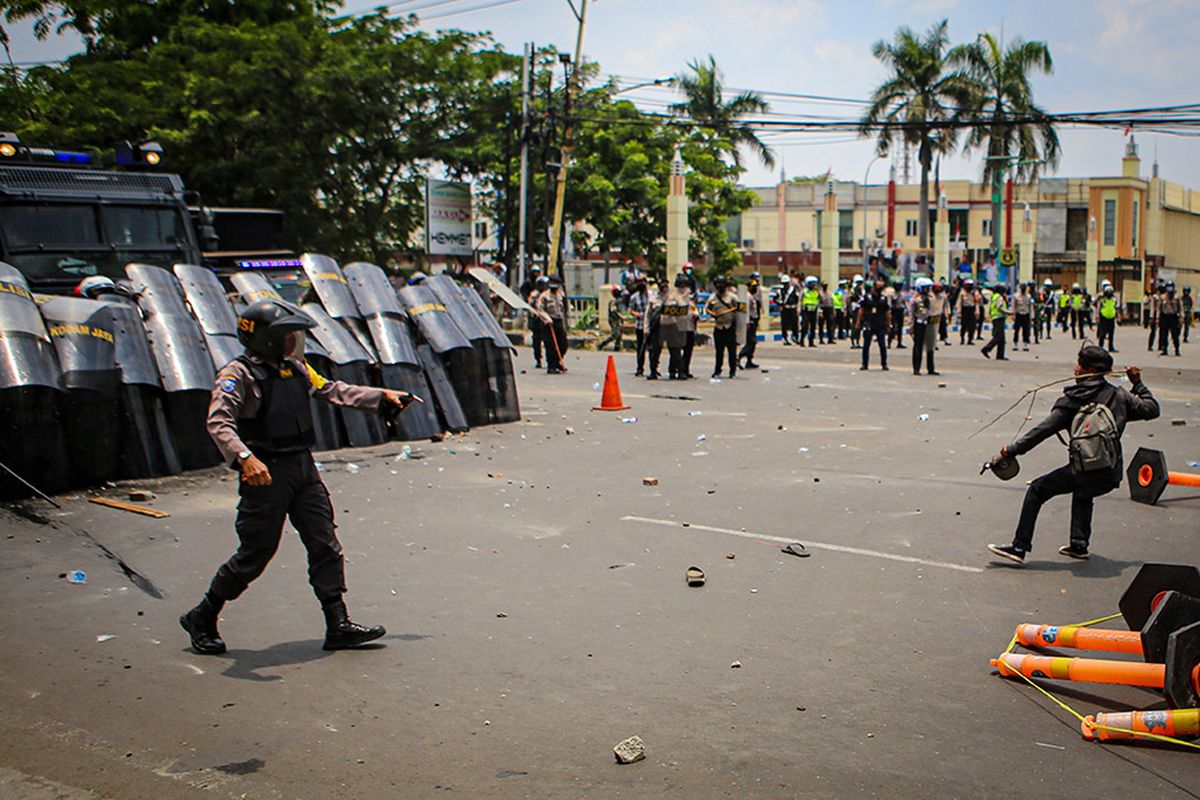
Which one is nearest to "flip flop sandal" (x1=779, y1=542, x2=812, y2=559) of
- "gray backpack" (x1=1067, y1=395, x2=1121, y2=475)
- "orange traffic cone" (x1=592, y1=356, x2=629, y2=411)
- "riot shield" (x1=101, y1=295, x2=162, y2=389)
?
"gray backpack" (x1=1067, y1=395, x2=1121, y2=475)

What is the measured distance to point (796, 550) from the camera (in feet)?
26.2

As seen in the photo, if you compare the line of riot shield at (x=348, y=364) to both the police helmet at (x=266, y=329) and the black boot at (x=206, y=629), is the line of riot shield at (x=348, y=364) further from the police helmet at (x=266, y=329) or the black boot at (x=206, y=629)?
the black boot at (x=206, y=629)

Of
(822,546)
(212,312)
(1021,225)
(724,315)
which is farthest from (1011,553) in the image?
(1021,225)

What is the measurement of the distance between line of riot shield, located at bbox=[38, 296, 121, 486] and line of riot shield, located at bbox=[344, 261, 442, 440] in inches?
119

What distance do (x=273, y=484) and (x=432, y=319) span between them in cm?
777

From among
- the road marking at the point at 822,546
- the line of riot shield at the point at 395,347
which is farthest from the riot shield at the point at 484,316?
the road marking at the point at 822,546

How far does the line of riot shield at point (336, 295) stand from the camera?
1266 cm

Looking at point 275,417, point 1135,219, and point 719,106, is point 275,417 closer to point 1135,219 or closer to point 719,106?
point 719,106

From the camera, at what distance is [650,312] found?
20.2 meters

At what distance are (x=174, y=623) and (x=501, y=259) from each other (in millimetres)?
34665

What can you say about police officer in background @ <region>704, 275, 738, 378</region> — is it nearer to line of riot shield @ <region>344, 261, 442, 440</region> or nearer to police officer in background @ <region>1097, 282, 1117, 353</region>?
line of riot shield @ <region>344, 261, 442, 440</region>

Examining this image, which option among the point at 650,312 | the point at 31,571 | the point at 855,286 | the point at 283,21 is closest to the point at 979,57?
the point at 855,286

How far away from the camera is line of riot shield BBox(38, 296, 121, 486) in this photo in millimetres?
9891

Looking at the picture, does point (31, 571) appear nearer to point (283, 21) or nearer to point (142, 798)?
point (142, 798)
